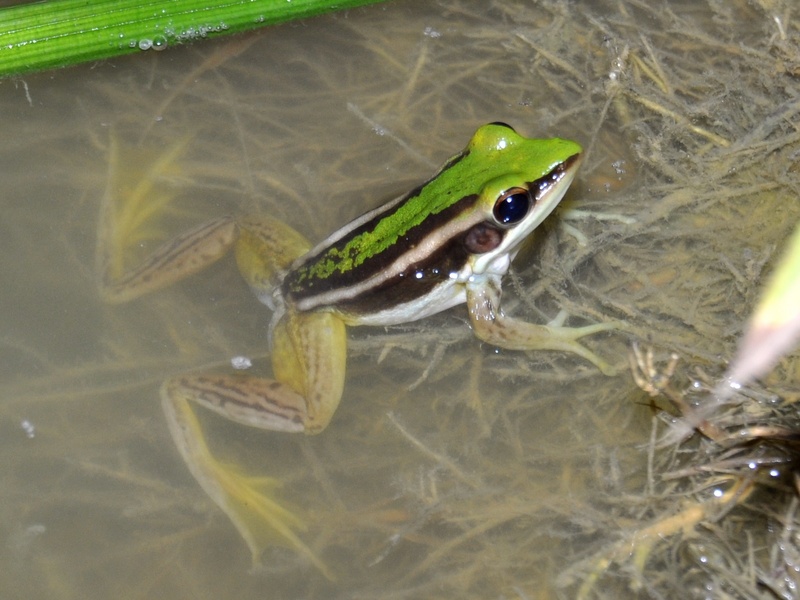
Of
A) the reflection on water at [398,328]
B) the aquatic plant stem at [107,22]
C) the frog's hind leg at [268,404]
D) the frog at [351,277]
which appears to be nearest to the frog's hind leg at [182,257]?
the frog at [351,277]

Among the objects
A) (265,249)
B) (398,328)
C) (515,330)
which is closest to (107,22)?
(265,249)

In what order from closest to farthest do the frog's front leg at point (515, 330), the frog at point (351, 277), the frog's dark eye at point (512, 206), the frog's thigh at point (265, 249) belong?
the frog's dark eye at point (512, 206)
the frog at point (351, 277)
the frog's front leg at point (515, 330)
the frog's thigh at point (265, 249)

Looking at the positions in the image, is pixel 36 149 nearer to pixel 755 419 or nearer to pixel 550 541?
pixel 550 541

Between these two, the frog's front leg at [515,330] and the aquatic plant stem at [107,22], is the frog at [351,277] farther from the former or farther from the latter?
the aquatic plant stem at [107,22]

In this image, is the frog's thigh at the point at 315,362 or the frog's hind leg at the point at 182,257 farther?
the frog's hind leg at the point at 182,257

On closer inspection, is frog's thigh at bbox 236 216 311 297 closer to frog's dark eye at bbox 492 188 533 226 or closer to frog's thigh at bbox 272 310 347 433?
frog's thigh at bbox 272 310 347 433

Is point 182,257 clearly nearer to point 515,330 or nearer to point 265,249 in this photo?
point 265,249
